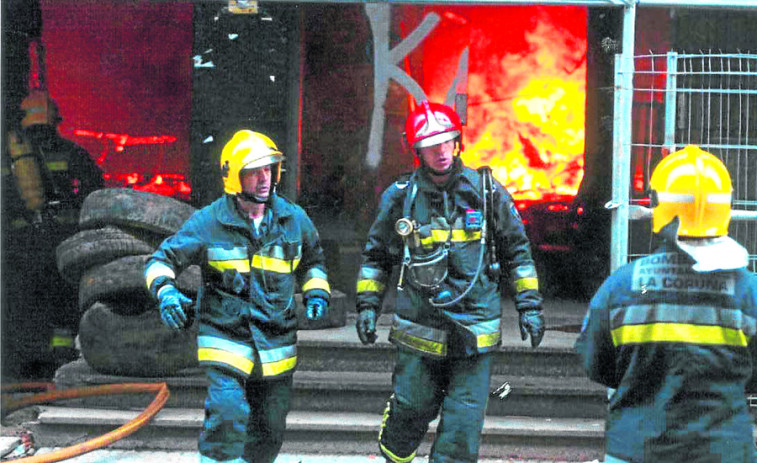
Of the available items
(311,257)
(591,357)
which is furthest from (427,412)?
(591,357)

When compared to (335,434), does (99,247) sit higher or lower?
higher

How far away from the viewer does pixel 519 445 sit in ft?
21.4

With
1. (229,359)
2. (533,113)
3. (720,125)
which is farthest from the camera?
(533,113)

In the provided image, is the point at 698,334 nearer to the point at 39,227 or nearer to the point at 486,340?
the point at 486,340

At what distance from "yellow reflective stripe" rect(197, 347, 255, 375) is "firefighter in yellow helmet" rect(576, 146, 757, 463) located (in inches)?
80.3

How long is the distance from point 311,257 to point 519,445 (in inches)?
79.1

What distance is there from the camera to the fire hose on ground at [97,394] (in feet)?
19.8

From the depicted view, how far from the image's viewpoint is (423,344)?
17.1 feet

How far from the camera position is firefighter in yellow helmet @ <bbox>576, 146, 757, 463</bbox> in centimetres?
335

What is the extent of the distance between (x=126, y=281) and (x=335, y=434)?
5.38 feet

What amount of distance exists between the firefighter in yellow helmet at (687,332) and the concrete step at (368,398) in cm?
332

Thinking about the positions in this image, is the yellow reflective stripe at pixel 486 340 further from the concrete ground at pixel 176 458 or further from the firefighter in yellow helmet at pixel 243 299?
the concrete ground at pixel 176 458

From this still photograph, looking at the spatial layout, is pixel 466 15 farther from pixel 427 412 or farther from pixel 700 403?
pixel 700 403

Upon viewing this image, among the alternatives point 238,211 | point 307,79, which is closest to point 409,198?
point 238,211
